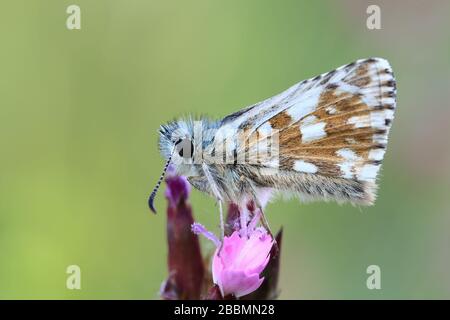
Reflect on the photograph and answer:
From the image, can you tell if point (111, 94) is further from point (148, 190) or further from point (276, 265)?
point (276, 265)

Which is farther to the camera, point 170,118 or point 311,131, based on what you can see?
point 170,118

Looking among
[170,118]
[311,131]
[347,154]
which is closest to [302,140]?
[311,131]

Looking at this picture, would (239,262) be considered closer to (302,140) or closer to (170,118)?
(302,140)

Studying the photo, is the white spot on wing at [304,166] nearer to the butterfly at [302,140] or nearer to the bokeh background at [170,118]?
the butterfly at [302,140]

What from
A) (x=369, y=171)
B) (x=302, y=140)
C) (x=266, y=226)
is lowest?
(x=266, y=226)

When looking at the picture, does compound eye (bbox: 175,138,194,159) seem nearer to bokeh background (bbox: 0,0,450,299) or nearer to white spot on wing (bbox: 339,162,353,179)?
white spot on wing (bbox: 339,162,353,179)

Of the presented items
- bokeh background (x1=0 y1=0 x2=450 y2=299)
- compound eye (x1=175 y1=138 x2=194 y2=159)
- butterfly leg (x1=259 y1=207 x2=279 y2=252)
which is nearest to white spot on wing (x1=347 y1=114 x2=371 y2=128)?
butterfly leg (x1=259 y1=207 x2=279 y2=252)
